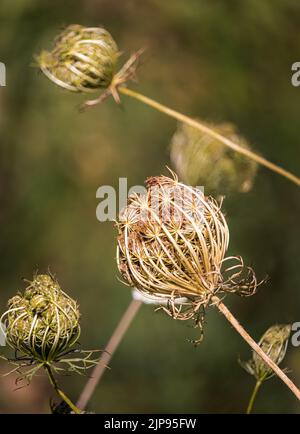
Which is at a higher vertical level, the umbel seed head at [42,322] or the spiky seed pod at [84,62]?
the spiky seed pod at [84,62]

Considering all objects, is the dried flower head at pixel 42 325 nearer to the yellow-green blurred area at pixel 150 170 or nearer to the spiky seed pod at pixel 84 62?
the spiky seed pod at pixel 84 62

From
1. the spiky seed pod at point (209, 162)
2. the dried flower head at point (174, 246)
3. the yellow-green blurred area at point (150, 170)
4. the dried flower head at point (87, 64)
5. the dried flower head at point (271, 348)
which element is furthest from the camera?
the yellow-green blurred area at point (150, 170)

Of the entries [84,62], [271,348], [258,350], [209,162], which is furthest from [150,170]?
[258,350]

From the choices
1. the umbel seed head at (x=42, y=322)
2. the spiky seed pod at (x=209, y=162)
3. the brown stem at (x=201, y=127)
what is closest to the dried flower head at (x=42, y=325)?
the umbel seed head at (x=42, y=322)

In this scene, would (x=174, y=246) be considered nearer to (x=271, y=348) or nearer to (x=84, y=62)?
(x=271, y=348)

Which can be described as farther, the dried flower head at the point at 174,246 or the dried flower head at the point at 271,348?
the dried flower head at the point at 271,348

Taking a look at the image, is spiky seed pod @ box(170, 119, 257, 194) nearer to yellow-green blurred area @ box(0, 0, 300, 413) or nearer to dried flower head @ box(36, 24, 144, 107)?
dried flower head @ box(36, 24, 144, 107)
